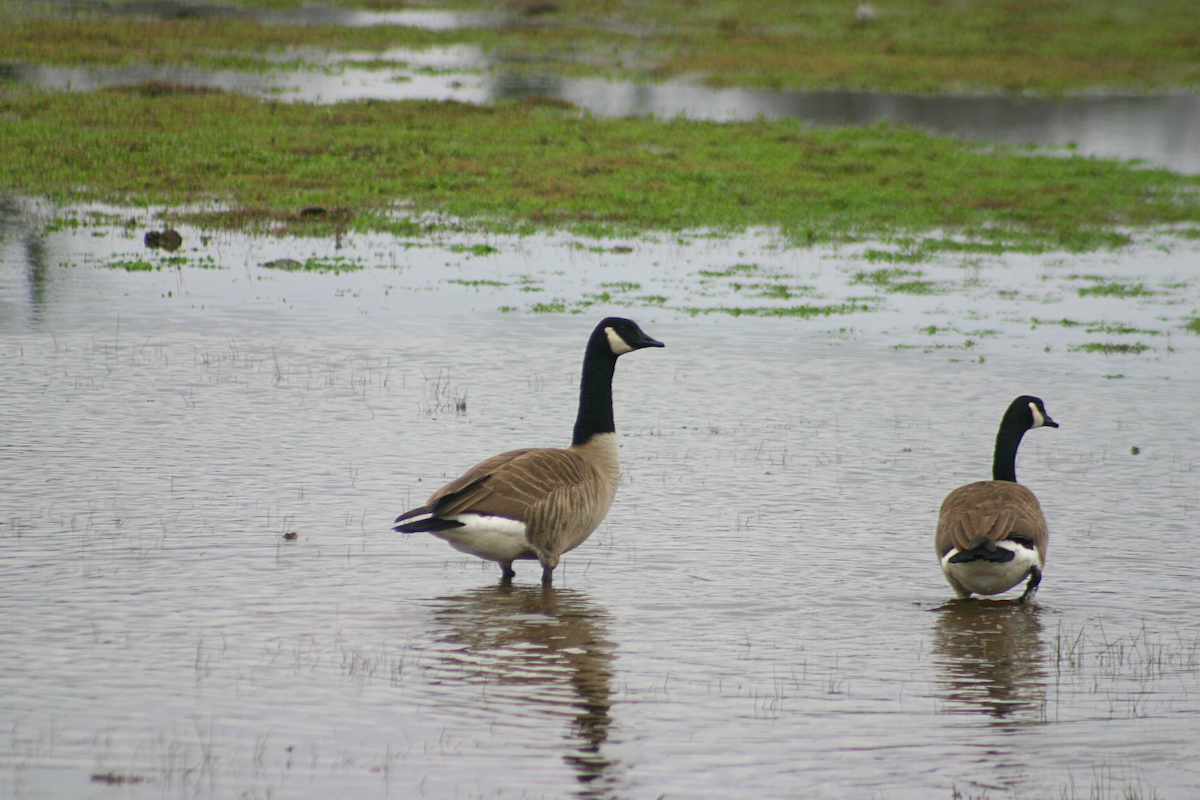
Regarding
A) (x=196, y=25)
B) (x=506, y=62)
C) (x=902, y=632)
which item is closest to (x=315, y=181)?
(x=902, y=632)

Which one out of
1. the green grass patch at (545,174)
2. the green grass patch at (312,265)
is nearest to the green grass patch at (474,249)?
the green grass patch at (545,174)

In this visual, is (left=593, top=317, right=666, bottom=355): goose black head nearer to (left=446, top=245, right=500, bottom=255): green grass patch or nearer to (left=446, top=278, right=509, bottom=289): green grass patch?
(left=446, top=278, right=509, bottom=289): green grass patch

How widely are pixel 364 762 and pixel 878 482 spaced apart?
24.5 feet

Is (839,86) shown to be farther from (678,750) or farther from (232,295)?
(678,750)

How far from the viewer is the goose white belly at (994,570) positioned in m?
9.25

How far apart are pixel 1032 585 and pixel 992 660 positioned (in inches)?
53.0

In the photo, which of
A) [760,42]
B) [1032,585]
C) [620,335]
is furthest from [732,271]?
[760,42]

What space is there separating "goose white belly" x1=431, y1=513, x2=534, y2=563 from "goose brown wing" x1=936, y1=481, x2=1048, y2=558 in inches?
112

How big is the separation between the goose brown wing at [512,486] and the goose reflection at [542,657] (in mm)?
639

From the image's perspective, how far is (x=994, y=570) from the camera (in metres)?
9.27

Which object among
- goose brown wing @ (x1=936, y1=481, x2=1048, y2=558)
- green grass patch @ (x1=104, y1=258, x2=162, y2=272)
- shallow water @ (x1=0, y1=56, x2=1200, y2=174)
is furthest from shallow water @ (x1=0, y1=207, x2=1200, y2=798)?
shallow water @ (x1=0, y1=56, x2=1200, y2=174)

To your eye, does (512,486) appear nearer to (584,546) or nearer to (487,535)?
(487,535)

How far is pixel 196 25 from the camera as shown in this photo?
208 ft

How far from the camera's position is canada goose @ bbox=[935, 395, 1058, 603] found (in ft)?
30.2
